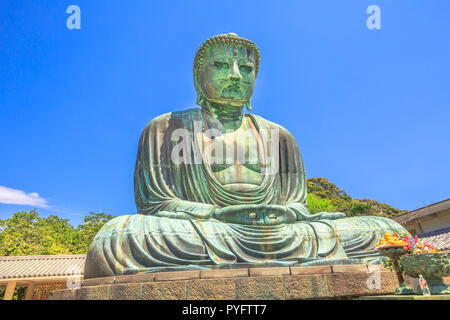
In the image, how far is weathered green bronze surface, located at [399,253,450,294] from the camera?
3002 millimetres

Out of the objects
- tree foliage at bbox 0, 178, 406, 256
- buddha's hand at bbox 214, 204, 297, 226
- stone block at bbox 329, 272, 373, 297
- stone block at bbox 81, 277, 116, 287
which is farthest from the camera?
tree foliage at bbox 0, 178, 406, 256

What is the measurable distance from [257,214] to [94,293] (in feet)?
6.65

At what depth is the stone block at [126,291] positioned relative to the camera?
307cm

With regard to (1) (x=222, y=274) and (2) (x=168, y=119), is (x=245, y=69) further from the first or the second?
(1) (x=222, y=274)

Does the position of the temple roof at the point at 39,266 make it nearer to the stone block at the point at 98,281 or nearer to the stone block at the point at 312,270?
the stone block at the point at 98,281

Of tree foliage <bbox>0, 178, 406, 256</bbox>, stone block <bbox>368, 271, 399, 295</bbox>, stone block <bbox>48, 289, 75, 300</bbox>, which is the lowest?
stone block <bbox>368, 271, 399, 295</bbox>

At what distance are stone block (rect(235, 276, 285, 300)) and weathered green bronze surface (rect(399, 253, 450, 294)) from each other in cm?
127

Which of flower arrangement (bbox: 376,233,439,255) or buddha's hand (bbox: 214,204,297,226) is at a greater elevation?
buddha's hand (bbox: 214,204,297,226)

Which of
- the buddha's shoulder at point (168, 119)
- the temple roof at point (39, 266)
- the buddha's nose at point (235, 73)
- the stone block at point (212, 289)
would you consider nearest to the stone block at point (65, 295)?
the stone block at point (212, 289)

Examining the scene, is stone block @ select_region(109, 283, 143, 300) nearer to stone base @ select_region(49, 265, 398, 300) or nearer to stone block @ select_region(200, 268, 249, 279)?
stone base @ select_region(49, 265, 398, 300)

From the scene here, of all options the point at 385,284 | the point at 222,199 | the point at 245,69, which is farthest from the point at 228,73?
the point at 385,284

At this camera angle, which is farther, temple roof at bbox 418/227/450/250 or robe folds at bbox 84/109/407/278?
temple roof at bbox 418/227/450/250

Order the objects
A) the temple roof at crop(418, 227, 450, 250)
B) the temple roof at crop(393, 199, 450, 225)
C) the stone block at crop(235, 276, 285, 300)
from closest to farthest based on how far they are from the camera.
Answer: the stone block at crop(235, 276, 285, 300) < the temple roof at crop(418, 227, 450, 250) < the temple roof at crop(393, 199, 450, 225)

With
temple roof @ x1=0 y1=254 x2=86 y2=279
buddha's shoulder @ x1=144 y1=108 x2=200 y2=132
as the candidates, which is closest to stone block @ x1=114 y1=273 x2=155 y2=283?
buddha's shoulder @ x1=144 y1=108 x2=200 y2=132
